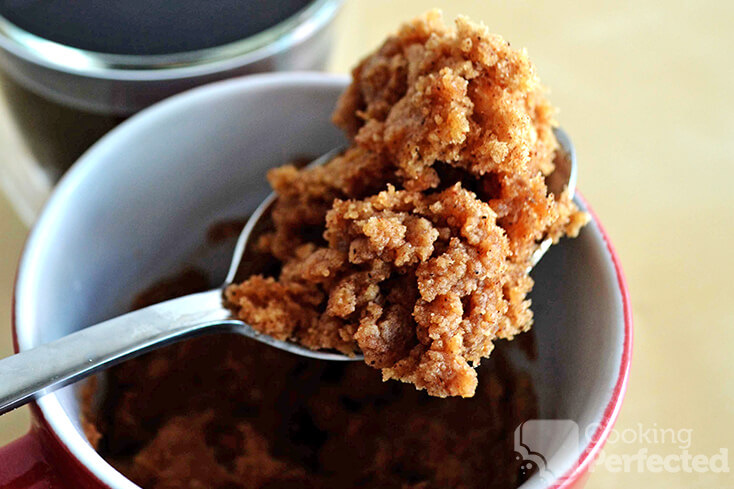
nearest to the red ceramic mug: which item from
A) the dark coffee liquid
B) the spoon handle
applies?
the spoon handle

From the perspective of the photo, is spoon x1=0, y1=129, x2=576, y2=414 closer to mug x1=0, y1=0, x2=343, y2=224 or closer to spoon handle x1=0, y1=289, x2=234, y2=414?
spoon handle x1=0, y1=289, x2=234, y2=414

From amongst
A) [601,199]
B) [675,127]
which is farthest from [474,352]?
[675,127]

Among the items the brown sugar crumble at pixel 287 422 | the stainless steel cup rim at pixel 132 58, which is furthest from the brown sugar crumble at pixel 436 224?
the stainless steel cup rim at pixel 132 58

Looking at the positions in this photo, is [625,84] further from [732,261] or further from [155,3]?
[155,3]

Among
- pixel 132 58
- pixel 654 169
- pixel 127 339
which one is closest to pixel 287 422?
pixel 127 339

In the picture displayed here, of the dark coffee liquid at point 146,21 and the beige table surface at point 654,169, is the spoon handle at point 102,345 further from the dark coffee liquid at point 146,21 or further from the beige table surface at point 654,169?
the dark coffee liquid at point 146,21

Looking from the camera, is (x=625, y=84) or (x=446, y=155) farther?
(x=625, y=84)
